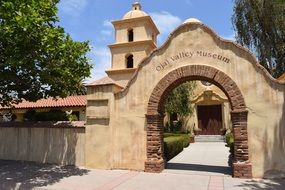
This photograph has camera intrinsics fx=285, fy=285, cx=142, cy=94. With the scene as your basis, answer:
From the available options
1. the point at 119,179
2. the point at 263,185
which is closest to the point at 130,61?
the point at 119,179

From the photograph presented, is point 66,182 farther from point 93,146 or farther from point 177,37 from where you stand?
point 177,37

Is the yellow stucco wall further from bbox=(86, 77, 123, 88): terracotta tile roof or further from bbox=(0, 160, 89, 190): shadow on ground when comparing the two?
bbox=(86, 77, 123, 88): terracotta tile roof

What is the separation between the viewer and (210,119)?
32.0m

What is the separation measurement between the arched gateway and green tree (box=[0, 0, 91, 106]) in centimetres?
157

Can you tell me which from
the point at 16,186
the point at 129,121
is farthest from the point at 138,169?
the point at 16,186

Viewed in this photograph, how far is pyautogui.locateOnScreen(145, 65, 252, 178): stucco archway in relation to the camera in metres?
11.0

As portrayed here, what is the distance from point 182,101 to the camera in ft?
101

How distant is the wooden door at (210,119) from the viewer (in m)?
31.6

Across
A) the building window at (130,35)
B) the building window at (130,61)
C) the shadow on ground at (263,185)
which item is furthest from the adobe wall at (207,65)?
the building window at (130,35)

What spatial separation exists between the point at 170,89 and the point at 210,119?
20.4 metres

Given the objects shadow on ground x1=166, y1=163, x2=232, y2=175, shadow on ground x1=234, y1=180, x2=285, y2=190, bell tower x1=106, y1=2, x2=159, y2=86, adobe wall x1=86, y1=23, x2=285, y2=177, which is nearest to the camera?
shadow on ground x1=234, y1=180, x2=285, y2=190

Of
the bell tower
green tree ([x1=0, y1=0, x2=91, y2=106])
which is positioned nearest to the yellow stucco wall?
green tree ([x1=0, y1=0, x2=91, y2=106])

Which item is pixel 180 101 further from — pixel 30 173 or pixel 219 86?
pixel 30 173

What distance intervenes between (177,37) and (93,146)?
6211mm
